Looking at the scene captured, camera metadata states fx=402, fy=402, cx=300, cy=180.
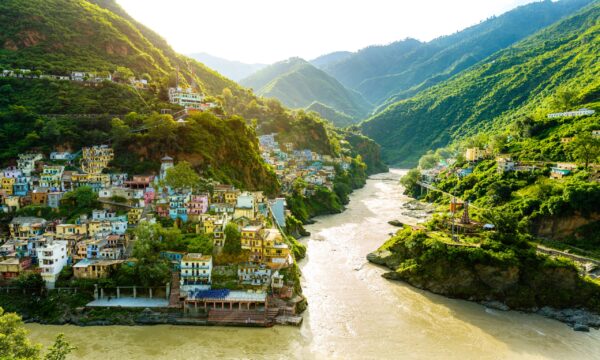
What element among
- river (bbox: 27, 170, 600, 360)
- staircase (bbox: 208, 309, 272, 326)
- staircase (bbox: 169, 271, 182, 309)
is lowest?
river (bbox: 27, 170, 600, 360)

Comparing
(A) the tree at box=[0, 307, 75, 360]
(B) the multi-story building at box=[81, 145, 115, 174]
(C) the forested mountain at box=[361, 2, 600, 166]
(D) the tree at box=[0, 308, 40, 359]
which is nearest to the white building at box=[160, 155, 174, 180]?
(B) the multi-story building at box=[81, 145, 115, 174]

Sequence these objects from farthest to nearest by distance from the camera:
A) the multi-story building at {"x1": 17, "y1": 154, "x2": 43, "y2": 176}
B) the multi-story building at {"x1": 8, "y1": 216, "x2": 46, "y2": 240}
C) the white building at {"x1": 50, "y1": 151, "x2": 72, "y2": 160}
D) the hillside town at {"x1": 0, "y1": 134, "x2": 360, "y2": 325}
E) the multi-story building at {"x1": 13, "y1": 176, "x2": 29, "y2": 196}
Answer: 1. the white building at {"x1": 50, "y1": 151, "x2": 72, "y2": 160}
2. the multi-story building at {"x1": 17, "y1": 154, "x2": 43, "y2": 176}
3. the multi-story building at {"x1": 13, "y1": 176, "x2": 29, "y2": 196}
4. the multi-story building at {"x1": 8, "y1": 216, "x2": 46, "y2": 240}
5. the hillside town at {"x1": 0, "y1": 134, "x2": 360, "y2": 325}

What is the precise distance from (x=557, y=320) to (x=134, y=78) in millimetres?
63724

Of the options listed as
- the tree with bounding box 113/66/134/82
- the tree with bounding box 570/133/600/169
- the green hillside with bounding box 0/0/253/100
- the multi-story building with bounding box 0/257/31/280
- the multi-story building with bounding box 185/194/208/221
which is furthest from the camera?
the green hillside with bounding box 0/0/253/100

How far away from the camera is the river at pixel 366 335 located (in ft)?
85.8

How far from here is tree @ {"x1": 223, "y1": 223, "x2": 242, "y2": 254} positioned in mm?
33125

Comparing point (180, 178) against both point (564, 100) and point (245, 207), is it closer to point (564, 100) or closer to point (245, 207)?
point (245, 207)

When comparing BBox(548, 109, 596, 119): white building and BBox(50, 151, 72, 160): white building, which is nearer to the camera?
BBox(50, 151, 72, 160): white building

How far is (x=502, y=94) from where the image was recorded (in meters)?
121

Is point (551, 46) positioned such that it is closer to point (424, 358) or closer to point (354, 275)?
point (354, 275)

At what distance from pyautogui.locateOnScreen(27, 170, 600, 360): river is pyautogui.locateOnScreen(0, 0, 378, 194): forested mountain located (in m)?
21.9

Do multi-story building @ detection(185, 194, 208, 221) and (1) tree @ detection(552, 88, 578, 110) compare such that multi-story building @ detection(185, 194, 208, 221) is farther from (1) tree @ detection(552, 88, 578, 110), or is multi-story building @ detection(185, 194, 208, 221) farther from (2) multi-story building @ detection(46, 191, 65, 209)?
(1) tree @ detection(552, 88, 578, 110)

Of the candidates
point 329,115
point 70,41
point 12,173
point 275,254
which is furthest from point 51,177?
point 329,115

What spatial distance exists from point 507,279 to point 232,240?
23.0 meters
